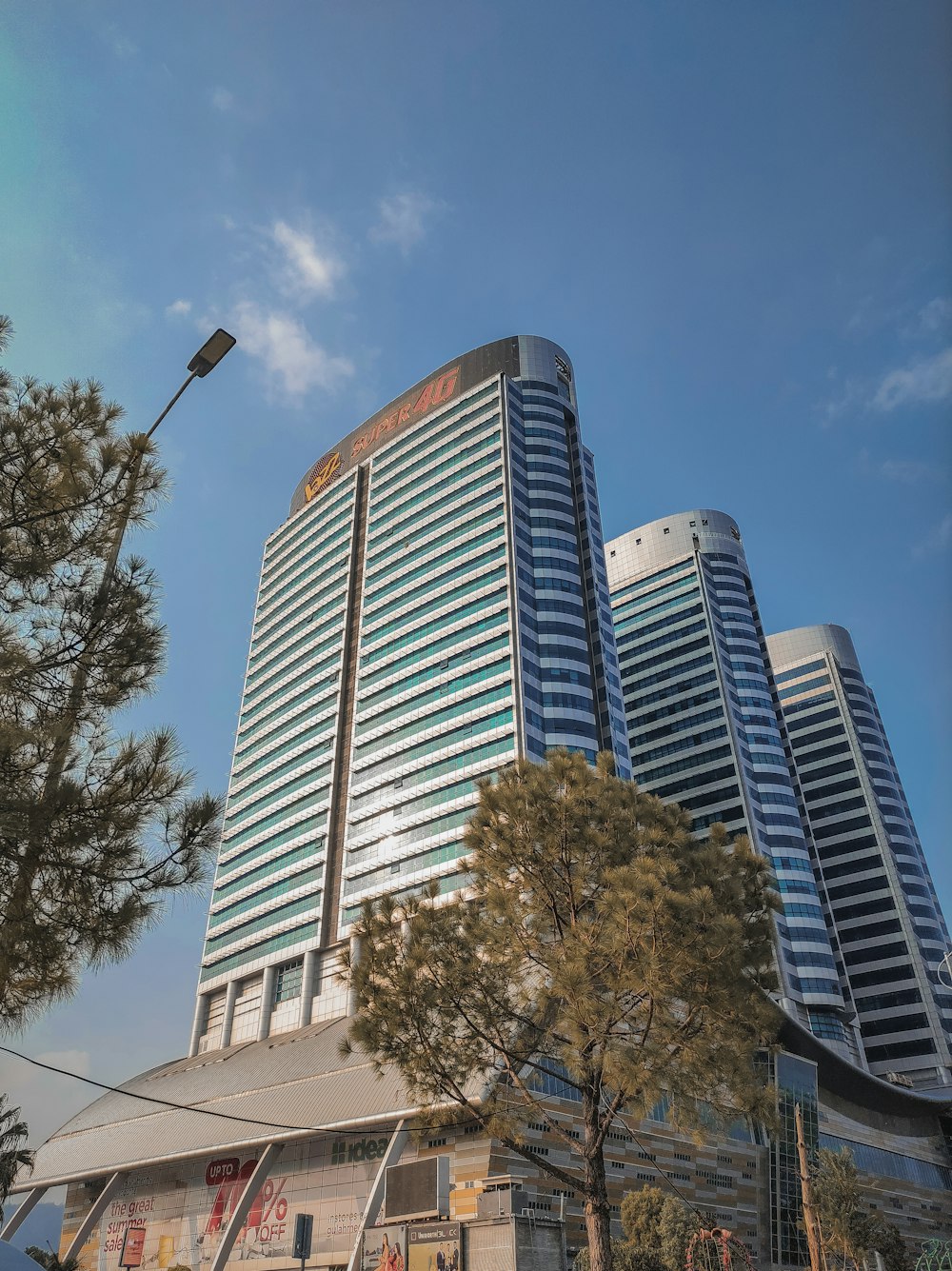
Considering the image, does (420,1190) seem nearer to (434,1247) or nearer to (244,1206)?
(434,1247)

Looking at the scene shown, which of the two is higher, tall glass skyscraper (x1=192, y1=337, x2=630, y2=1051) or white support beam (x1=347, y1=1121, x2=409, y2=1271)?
tall glass skyscraper (x1=192, y1=337, x2=630, y2=1051)

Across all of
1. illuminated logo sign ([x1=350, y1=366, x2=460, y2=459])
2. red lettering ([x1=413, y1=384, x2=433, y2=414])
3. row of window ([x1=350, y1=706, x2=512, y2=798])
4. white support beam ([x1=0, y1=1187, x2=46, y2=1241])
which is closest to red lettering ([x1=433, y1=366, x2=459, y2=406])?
illuminated logo sign ([x1=350, y1=366, x2=460, y2=459])

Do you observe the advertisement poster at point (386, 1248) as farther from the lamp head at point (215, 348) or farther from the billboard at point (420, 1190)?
the lamp head at point (215, 348)

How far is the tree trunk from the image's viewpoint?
15055mm

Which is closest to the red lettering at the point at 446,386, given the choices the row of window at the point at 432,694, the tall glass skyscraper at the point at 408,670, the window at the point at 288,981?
the tall glass skyscraper at the point at 408,670

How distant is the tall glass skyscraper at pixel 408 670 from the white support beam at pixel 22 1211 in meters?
21.8

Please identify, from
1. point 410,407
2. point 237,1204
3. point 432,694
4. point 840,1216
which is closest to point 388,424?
point 410,407

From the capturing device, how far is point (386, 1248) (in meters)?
22.4

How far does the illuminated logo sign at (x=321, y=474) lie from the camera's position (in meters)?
115

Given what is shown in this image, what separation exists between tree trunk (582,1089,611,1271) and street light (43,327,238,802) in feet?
38.0

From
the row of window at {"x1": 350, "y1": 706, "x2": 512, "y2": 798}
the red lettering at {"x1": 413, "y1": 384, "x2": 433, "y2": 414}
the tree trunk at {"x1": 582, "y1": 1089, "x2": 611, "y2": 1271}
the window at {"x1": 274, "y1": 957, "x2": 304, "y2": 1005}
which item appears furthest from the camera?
the red lettering at {"x1": 413, "y1": 384, "x2": 433, "y2": 414}

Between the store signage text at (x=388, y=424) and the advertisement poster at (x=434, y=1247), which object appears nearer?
the advertisement poster at (x=434, y=1247)

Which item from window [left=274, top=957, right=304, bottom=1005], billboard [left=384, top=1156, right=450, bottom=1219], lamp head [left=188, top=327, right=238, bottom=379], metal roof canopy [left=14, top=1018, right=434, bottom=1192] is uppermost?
window [left=274, top=957, right=304, bottom=1005]

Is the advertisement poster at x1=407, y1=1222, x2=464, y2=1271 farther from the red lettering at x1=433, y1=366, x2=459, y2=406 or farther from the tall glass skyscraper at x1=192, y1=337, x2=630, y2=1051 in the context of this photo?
the red lettering at x1=433, y1=366, x2=459, y2=406
